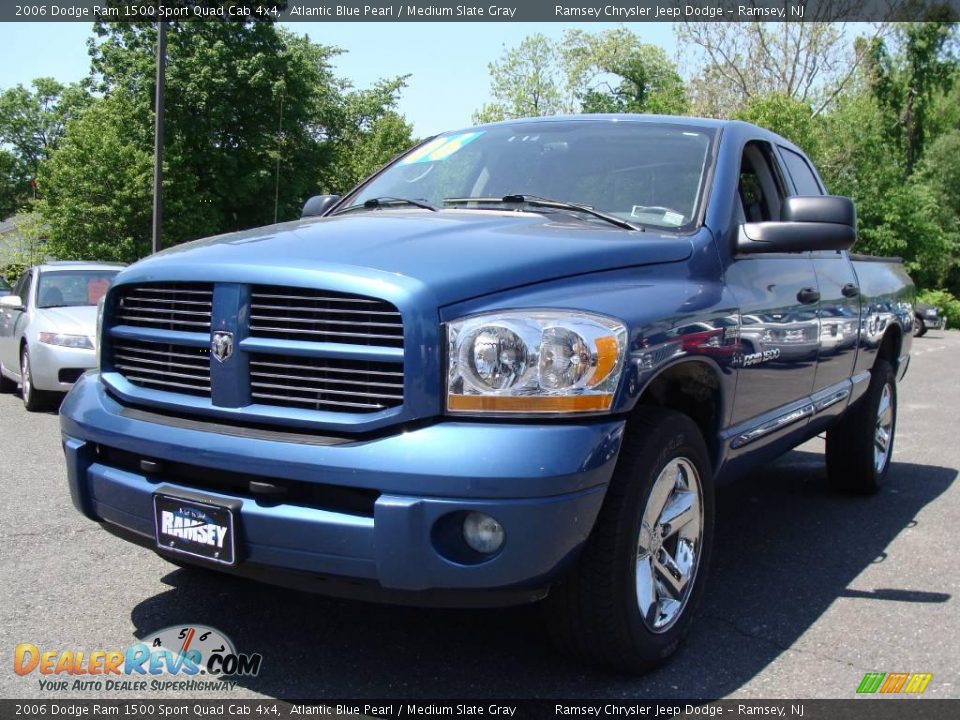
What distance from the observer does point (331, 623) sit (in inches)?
133

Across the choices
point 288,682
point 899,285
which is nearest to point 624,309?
point 288,682

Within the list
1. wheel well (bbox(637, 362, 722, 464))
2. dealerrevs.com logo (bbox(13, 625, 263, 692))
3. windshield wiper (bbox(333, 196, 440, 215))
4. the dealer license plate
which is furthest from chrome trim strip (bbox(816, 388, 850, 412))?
the dealer license plate

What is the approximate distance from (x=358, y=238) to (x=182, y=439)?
2.68 feet

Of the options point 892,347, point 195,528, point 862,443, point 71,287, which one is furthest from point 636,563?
point 71,287

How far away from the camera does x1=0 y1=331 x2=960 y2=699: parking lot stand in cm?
293

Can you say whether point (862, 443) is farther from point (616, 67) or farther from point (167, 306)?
point (616, 67)

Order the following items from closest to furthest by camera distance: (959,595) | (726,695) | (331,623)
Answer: (726,695)
(331,623)
(959,595)

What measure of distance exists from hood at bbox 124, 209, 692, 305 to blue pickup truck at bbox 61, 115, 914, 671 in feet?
0.03

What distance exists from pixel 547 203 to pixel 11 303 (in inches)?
295

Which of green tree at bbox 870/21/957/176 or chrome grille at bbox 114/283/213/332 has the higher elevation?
green tree at bbox 870/21/957/176

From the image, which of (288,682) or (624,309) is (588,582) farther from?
(288,682)

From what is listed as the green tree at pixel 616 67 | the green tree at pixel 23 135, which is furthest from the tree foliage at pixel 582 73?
the green tree at pixel 23 135

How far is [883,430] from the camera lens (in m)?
5.86

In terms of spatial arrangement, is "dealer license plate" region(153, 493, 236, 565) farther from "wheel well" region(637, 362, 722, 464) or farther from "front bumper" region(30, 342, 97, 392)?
"front bumper" region(30, 342, 97, 392)
